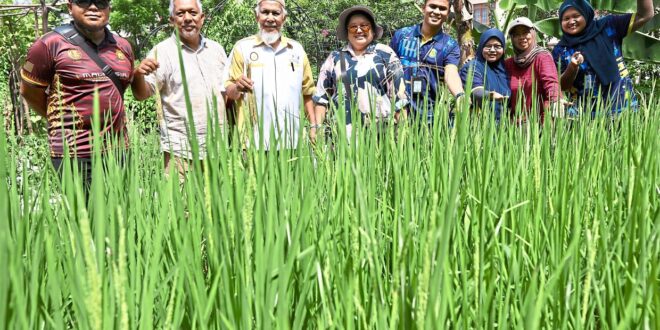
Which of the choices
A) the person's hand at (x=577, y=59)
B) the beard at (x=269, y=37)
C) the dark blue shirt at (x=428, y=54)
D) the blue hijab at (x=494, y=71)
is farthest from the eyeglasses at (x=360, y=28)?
the person's hand at (x=577, y=59)

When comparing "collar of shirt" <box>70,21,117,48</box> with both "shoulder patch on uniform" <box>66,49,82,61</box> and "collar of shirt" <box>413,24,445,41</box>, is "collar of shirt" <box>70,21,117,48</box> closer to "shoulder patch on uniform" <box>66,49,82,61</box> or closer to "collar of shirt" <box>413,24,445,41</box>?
"shoulder patch on uniform" <box>66,49,82,61</box>

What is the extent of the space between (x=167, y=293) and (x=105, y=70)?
5.13 feet

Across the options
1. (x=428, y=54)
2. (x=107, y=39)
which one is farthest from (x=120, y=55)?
(x=428, y=54)

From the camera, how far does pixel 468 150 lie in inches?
47.9

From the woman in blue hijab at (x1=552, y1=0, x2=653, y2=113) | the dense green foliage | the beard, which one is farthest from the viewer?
the woman in blue hijab at (x1=552, y1=0, x2=653, y2=113)

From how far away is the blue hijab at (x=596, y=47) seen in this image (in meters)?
2.88

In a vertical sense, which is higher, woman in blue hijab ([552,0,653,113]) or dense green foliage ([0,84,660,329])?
woman in blue hijab ([552,0,653,113])

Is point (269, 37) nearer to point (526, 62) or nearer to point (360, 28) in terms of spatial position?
point (360, 28)

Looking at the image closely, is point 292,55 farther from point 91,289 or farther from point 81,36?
point 91,289

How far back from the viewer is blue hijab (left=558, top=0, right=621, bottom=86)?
2.88m

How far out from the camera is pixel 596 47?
9.50ft

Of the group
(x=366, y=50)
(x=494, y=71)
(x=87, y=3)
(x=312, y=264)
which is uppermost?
(x=87, y=3)

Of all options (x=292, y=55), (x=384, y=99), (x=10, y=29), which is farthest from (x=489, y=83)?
(x=10, y=29)

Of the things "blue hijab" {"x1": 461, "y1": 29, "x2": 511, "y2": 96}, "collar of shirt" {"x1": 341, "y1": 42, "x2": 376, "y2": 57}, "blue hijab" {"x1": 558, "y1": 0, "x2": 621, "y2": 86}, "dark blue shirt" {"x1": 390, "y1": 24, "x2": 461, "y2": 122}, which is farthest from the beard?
"blue hijab" {"x1": 558, "y1": 0, "x2": 621, "y2": 86}
